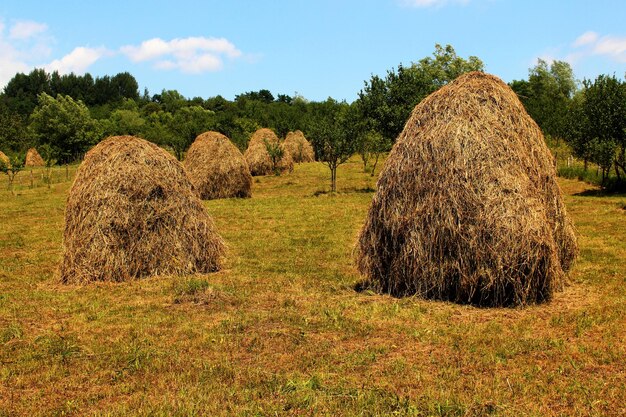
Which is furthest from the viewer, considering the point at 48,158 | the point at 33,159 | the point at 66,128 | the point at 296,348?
the point at 33,159

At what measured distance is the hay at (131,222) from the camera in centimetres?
1211

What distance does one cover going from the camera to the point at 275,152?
45.7 meters

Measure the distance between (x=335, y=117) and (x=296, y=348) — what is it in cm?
2848

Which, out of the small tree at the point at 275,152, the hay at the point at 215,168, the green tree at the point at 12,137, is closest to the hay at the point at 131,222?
the hay at the point at 215,168

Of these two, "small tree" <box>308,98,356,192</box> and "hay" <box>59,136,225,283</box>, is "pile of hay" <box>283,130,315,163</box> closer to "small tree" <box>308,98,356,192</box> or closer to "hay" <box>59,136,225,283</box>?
"small tree" <box>308,98,356,192</box>

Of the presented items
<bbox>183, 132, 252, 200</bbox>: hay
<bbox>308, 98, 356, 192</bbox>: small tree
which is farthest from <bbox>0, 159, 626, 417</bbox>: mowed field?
<bbox>308, 98, 356, 192</bbox>: small tree

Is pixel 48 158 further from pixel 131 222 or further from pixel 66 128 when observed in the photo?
pixel 131 222

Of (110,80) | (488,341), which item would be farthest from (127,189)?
(110,80)

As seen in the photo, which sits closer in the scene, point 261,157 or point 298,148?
point 261,157

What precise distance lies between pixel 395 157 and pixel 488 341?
13.9 ft

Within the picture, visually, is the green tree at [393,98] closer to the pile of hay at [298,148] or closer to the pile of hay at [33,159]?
the pile of hay at [298,148]

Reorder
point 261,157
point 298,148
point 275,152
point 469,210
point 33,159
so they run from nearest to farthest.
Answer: point 469,210
point 275,152
point 261,157
point 298,148
point 33,159

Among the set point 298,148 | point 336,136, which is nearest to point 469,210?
point 336,136

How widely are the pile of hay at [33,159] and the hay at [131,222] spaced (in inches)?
2493
